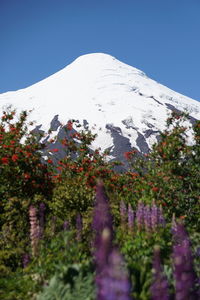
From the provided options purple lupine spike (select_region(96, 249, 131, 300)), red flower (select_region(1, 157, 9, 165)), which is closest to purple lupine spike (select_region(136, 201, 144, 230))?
purple lupine spike (select_region(96, 249, 131, 300))

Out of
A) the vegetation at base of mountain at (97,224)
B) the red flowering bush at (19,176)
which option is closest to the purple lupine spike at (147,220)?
the vegetation at base of mountain at (97,224)

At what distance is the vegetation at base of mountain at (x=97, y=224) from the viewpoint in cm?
344

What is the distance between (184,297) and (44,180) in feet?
28.4

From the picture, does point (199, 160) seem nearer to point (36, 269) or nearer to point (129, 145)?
point (36, 269)

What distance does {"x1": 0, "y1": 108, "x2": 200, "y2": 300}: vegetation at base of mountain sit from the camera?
3438 millimetres

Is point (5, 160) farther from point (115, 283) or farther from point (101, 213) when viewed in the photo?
point (115, 283)

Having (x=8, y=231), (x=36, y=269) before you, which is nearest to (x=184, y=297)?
(x=36, y=269)

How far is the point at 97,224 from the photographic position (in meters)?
4.02

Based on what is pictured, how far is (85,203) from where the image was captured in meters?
10.6

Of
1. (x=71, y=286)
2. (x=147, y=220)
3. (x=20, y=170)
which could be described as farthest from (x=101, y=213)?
(x=20, y=170)

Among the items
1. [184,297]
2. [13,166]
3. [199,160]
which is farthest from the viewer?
[199,160]

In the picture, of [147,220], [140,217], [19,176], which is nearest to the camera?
[147,220]

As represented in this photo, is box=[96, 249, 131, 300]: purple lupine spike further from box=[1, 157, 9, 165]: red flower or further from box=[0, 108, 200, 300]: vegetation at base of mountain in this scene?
box=[1, 157, 9, 165]: red flower

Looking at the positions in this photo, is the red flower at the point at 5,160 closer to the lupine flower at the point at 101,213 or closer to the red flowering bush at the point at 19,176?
the red flowering bush at the point at 19,176
